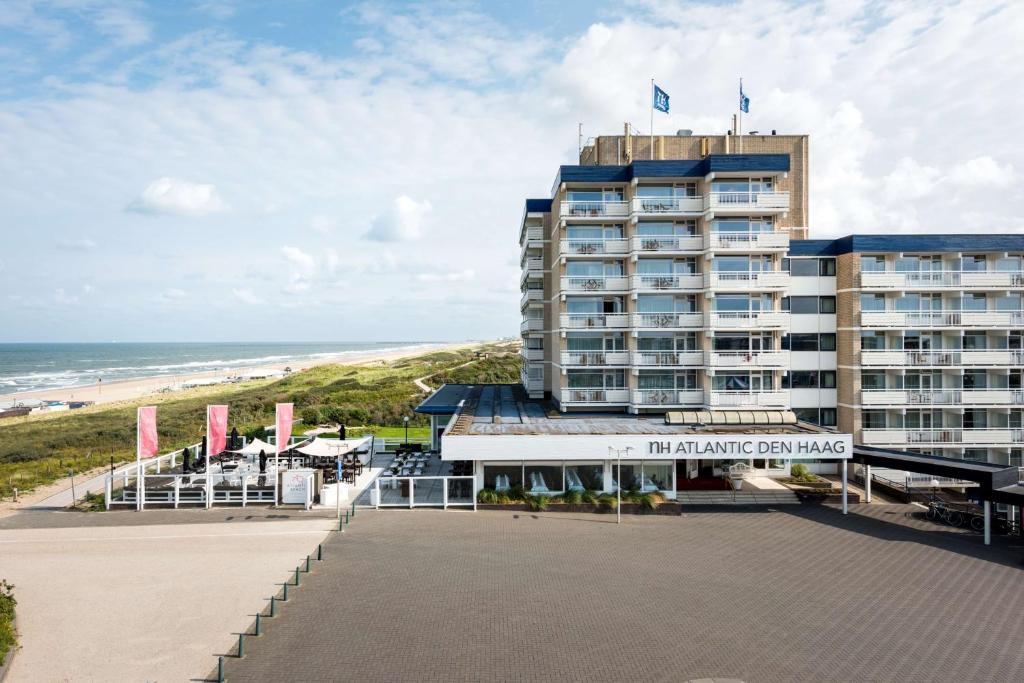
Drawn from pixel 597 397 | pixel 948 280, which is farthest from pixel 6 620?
pixel 948 280

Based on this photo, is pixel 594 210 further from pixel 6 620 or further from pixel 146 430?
pixel 6 620

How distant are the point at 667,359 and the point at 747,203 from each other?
10289 mm

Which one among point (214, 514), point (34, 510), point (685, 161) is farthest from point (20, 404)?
point (685, 161)

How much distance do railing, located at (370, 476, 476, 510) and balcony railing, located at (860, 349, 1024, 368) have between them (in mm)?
25243

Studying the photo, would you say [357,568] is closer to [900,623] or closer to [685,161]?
[900,623]

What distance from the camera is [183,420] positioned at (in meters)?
59.2

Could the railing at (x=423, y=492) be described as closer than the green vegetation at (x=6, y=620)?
No

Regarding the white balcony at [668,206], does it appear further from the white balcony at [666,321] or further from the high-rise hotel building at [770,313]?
the white balcony at [666,321]

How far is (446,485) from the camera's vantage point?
86.7ft

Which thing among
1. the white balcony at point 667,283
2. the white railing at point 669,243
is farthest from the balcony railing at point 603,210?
the white balcony at point 667,283

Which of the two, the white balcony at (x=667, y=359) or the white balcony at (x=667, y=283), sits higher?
the white balcony at (x=667, y=283)

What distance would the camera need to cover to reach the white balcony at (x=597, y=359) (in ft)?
116

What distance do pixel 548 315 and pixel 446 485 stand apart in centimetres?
1933

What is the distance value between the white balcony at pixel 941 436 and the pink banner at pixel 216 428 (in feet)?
118
